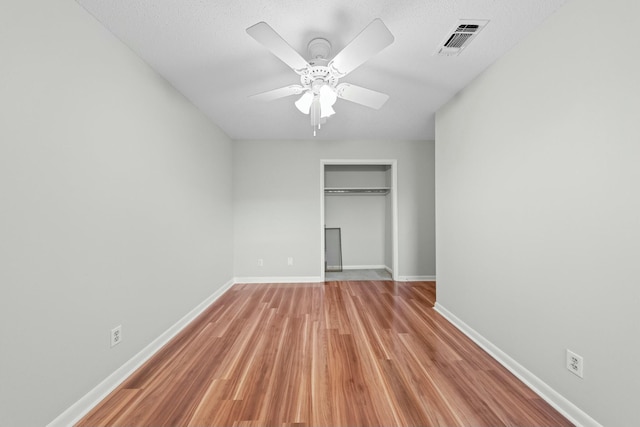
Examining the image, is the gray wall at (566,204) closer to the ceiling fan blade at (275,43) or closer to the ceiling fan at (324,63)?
the ceiling fan at (324,63)

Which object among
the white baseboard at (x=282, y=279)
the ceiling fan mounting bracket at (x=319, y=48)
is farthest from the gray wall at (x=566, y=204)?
the white baseboard at (x=282, y=279)

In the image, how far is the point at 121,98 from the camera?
180 centimetres

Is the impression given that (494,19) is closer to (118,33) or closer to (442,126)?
(442,126)

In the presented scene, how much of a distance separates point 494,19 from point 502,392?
241 centimetres

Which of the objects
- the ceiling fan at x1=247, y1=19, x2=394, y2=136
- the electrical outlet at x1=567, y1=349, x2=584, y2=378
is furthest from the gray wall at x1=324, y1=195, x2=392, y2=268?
the electrical outlet at x1=567, y1=349, x2=584, y2=378

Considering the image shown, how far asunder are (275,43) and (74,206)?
4.87 ft

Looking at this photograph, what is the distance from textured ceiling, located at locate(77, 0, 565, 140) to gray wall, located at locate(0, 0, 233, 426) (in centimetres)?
25

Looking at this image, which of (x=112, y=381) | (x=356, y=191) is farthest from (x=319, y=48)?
(x=356, y=191)

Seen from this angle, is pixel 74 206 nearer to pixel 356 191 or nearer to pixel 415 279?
pixel 356 191

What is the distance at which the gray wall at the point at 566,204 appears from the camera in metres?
1.21

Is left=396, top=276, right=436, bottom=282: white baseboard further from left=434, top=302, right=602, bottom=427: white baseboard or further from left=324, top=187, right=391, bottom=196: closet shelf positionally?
left=434, top=302, right=602, bottom=427: white baseboard

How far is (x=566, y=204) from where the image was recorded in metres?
1.48

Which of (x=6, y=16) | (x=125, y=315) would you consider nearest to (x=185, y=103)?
(x=6, y=16)

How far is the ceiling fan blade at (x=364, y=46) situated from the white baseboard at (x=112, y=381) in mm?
2530
